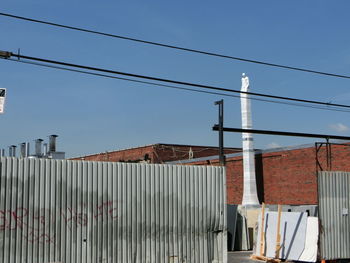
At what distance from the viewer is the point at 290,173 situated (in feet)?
103

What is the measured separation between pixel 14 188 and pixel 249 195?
23886 millimetres

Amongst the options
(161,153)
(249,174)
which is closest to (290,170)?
(249,174)

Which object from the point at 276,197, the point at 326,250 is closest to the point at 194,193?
the point at 326,250

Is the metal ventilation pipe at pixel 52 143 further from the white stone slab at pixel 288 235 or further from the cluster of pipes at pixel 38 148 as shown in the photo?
the white stone slab at pixel 288 235

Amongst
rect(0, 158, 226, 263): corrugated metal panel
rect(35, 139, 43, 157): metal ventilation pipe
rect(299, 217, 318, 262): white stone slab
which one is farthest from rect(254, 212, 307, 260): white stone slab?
rect(35, 139, 43, 157): metal ventilation pipe

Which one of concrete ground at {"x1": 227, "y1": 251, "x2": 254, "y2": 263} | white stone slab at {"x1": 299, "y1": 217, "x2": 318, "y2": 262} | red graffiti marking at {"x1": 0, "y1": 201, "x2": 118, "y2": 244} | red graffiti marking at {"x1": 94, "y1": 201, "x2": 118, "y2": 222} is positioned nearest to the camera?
red graffiti marking at {"x1": 0, "y1": 201, "x2": 118, "y2": 244}

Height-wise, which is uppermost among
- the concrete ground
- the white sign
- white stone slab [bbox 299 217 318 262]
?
the white sign

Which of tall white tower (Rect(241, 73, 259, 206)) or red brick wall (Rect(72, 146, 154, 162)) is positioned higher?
red brick wall (Rect(72, 146, 154, 162))

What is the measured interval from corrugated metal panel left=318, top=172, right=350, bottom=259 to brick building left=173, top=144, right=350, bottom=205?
8.73 meters

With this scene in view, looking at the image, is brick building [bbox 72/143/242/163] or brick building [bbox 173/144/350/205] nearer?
brick building [bbox 173/144/350/205]

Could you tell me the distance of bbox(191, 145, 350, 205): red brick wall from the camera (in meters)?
29.1

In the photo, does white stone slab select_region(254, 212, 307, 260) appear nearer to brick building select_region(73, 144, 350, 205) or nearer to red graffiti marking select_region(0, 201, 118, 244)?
brick building select_region(73, 144, 350, 205)

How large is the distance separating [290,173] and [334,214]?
13.3 meters

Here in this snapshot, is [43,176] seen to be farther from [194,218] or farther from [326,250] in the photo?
[326,250]
